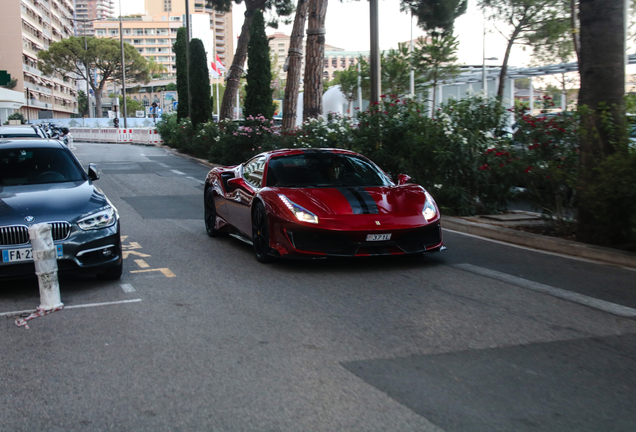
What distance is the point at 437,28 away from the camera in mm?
25406

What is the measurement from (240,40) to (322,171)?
94.3 feet

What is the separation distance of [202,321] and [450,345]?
1.97 metres

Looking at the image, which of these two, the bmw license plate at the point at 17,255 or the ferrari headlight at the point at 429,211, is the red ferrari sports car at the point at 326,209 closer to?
the ferrari headlight at the point at 429,211

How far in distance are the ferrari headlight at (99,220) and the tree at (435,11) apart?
19305mm

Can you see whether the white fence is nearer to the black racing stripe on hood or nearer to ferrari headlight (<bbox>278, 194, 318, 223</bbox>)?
the black racing stripe on hood

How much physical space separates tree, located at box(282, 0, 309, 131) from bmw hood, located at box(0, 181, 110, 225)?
16997mm

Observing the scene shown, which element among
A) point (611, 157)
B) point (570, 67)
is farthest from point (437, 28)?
point (611, 157)

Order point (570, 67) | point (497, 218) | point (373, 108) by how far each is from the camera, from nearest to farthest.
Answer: point (497, 218), point (373, 108), point (570, 67)

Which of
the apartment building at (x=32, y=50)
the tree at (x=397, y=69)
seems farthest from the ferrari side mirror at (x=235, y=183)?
the apartment building at (x=32, y=50)

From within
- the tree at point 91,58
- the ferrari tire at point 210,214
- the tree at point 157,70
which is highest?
the tree at point 157,70

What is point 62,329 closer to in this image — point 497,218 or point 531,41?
point 497,218

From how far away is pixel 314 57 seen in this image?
21.1m

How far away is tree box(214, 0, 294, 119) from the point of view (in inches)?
1379

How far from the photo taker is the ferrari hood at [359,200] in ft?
24.5
